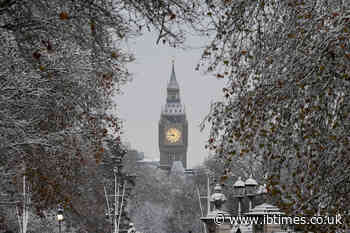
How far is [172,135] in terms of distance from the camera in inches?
7667

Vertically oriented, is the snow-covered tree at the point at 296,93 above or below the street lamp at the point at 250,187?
above

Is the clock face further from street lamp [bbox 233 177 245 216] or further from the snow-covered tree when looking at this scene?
the snow-covered tree

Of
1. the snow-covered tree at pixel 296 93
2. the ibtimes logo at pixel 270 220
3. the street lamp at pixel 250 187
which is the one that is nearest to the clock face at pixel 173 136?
the ibtimes logo at pixel 270 220

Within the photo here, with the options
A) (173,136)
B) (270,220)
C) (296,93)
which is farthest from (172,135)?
(296,93)

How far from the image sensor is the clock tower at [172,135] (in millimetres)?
193250

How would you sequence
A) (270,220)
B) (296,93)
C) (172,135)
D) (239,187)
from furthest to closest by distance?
(172,135)
(239,187)
(270,220)
(296,93)

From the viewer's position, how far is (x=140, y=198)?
8800 centimetres

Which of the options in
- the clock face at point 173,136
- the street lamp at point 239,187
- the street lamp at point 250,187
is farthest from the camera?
the clock face at point 173,136

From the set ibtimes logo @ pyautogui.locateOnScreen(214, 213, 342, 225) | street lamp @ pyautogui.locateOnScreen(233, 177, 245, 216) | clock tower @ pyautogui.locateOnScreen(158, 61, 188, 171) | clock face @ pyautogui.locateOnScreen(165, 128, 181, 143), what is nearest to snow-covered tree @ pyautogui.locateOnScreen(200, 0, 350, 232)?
ibtimes logo @ pyautogui.locateOnScreen(214, 213, 342, 225)

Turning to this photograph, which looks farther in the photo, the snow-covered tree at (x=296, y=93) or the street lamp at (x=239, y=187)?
the street lamp at (x=239, y=187)

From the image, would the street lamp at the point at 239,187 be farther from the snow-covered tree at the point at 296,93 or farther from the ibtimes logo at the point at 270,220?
the snow-covered tree at the point at 296,93

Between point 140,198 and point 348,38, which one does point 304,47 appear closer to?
point 348,38

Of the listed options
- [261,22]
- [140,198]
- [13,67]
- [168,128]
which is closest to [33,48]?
[13,67]

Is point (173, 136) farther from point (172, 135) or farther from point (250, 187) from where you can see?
point (250, 187)
